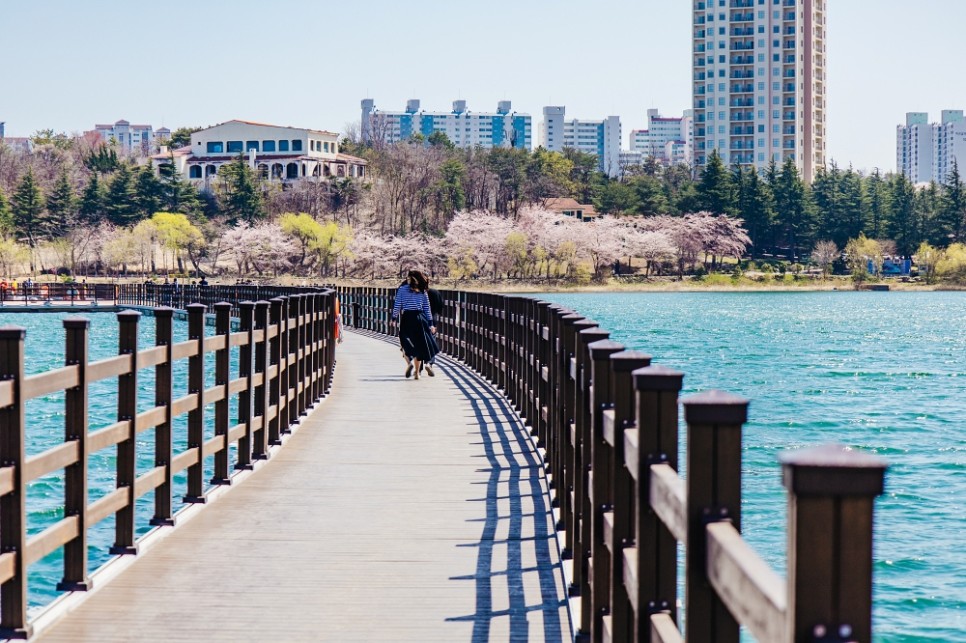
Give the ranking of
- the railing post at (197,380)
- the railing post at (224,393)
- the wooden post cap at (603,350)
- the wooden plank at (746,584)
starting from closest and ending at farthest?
the wooden plank at (746,584), the wooden post cap at (603,350), the railing post at (197,380), the railing post at (224,393)

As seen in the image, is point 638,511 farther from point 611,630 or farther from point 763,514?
point 763,514

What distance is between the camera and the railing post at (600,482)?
16.0 feet

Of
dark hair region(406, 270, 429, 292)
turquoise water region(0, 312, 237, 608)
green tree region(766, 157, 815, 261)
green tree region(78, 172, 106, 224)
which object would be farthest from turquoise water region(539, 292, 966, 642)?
green tree region(78, 172, 106, 224)

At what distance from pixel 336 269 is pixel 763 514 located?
9315cm

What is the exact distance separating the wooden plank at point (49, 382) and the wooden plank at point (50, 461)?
0.86 feet

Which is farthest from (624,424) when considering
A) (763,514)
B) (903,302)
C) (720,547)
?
(903,302)

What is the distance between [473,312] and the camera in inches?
811

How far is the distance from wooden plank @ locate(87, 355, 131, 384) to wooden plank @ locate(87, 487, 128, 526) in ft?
1.99

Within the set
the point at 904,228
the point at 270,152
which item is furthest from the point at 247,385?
the point at 270,152

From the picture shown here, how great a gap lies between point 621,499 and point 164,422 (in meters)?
4.06

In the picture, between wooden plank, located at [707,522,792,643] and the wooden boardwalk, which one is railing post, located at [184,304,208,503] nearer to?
the wooden boardwalk

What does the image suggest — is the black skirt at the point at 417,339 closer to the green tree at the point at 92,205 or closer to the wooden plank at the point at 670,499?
the wooden plank at the point at 670,499

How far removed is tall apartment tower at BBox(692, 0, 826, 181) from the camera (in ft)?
558

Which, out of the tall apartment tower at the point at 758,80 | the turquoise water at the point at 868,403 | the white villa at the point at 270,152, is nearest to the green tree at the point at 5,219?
the white villa at the point at 270,152
